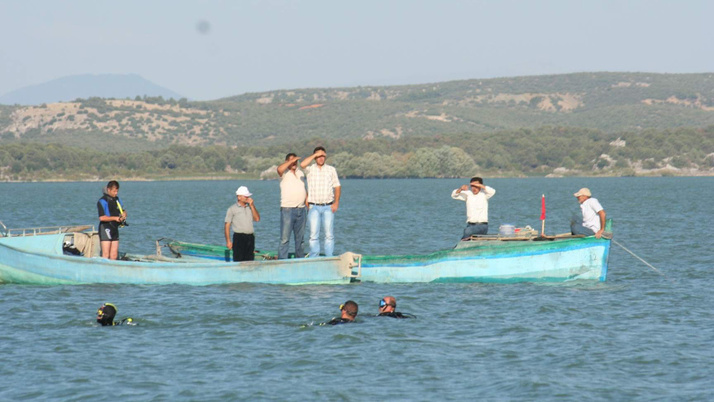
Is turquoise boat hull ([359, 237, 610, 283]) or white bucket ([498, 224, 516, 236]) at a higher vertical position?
white bucket ([498, 224, 516, 236])

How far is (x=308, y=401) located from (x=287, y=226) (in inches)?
308

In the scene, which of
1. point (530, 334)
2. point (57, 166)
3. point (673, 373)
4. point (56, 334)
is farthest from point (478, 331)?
point (57, 166)

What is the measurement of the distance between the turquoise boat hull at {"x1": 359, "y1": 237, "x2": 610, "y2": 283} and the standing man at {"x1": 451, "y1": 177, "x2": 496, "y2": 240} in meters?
0.44

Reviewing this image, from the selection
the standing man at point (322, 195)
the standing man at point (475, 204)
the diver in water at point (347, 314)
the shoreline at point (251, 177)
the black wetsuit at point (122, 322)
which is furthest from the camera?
the shoreline at point (251, 177)

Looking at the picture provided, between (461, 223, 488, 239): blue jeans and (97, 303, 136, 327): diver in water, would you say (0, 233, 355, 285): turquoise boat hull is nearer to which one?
(461, 223, 488, 239): blue jeans

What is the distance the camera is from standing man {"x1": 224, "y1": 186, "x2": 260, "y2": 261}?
20.7 metres

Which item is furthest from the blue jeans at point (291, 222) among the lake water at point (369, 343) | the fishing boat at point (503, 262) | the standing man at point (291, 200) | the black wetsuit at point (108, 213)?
the black wetsuit at point (108, 213)

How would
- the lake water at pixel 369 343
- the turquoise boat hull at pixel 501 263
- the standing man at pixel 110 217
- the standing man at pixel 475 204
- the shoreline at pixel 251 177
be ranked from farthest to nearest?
the shoreline at pixel 251 177, the standing man at pixel 475 204, the turquoise boat hull at pixel 501 263, the standing man at pixel 110 217, the lake water at pixel 369 343

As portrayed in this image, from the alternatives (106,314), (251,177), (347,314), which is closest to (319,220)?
(347,314)

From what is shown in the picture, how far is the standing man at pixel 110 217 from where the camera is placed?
20.9m

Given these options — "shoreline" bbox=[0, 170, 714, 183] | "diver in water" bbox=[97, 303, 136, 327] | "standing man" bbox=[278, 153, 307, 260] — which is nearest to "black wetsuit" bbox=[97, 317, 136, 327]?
"diver in water" bbox=[97, 303, 136, 327]

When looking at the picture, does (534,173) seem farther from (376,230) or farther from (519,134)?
(376,230)

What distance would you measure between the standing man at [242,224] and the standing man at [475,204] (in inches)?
170

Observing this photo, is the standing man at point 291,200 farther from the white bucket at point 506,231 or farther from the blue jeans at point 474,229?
the white bucket at point 506,231
